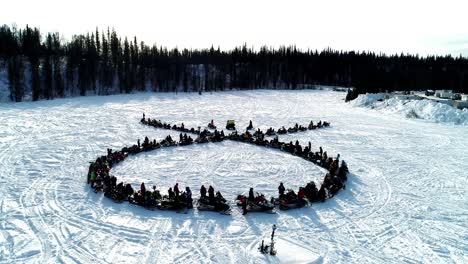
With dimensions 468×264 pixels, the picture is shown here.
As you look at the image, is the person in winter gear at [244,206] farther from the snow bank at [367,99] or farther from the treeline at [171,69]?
the treeline at [171,69]

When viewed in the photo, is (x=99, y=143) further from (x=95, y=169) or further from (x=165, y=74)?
(x=165, y=74)

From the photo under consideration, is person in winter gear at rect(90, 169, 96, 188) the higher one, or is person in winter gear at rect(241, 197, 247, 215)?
person in winter gear at rect(90, 169, 96, 188)

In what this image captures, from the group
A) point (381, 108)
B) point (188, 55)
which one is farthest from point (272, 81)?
point (381, 108)

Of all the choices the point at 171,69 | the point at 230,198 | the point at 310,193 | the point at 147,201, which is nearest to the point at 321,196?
the point at 310,193

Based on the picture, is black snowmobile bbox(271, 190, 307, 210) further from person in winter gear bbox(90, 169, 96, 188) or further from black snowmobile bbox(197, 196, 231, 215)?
person in winter gear bbox(90, 169, 96, 188)

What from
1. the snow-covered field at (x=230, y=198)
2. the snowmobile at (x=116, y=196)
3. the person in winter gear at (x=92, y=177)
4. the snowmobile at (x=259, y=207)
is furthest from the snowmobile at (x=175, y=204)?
the person in winter gear at (x=92, y=177)

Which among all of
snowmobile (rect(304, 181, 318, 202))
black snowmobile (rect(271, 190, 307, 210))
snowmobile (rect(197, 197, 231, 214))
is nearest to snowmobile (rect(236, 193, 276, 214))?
black snowmobile (rect(271, 190, 307, 210))
